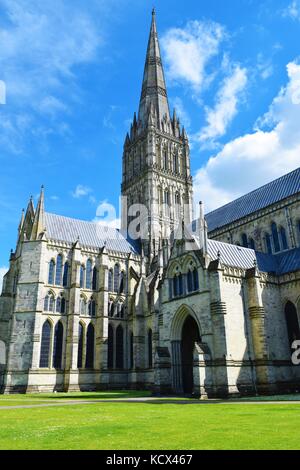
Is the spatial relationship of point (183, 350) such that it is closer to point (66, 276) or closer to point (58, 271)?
point (66, 276)

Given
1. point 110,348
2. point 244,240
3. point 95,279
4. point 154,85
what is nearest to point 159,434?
Result: point 244,240

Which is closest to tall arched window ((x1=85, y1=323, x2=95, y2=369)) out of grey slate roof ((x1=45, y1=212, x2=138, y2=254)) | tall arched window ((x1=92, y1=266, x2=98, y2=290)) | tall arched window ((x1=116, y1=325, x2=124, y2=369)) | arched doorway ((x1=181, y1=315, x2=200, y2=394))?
tall arched window ((x1=116, y1=325, x2=124, y2=369))

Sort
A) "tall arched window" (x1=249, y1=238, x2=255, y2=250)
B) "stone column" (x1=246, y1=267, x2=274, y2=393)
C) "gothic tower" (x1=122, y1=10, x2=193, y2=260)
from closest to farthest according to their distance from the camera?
"stone column" (x1=246, y1=267, x2=274, y2=393) < "tall arched window" (x1=249, y1=238, x2=255, y2=250) < "gothic tower" (x1=122, y1=10, x2=193, y2=260)

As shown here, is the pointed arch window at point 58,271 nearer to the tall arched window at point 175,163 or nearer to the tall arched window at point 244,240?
the tall arched window at point 244,240

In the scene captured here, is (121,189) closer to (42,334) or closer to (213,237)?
(213,237)

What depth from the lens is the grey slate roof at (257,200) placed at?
4309cm

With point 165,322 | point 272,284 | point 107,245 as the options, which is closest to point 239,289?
point 272,284

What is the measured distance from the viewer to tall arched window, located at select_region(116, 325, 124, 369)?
159ft

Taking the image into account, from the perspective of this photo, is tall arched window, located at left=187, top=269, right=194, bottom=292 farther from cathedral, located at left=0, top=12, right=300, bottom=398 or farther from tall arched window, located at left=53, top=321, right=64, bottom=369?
tall arched window, located at left=53, top=321, right=64, bottom=369

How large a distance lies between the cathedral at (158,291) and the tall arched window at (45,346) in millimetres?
111
